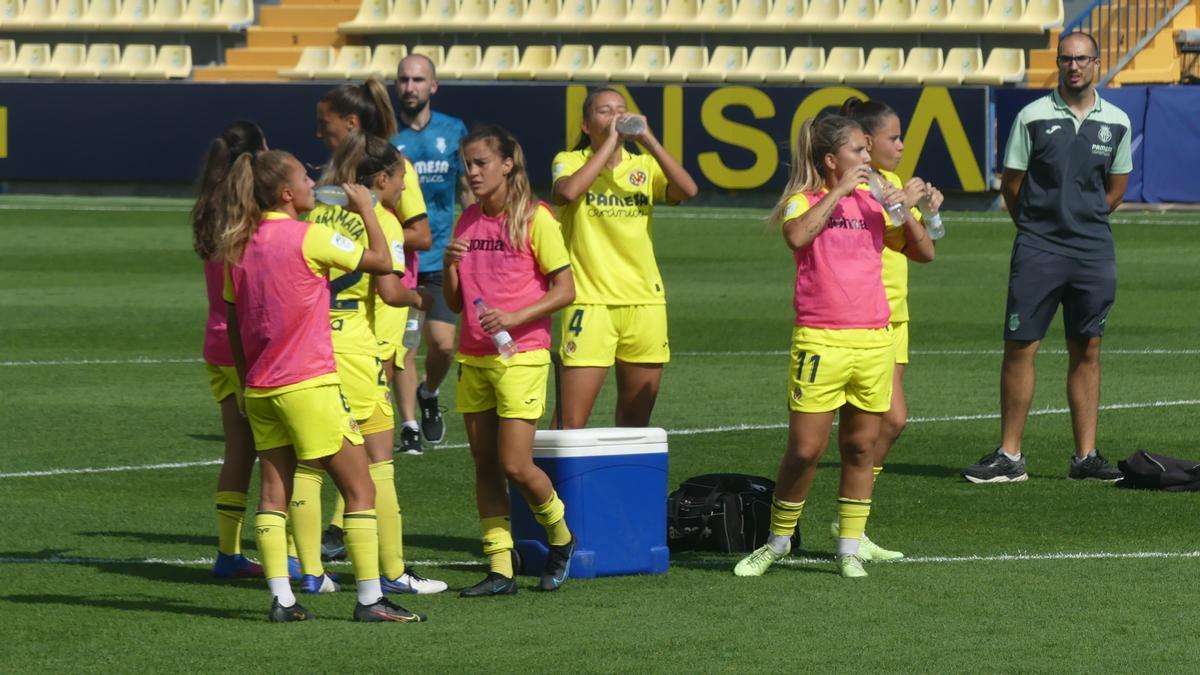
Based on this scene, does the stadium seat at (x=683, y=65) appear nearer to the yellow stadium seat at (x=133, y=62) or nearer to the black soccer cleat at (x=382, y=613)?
the yellow stadium seat at (x=133, y=62)

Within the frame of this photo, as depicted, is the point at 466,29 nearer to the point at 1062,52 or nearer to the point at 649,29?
the point at 649,29

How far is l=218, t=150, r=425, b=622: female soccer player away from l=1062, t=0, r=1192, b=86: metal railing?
23618 millimetres

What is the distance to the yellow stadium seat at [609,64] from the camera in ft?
101

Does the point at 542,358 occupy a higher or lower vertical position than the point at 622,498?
higher

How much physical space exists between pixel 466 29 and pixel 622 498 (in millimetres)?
25763

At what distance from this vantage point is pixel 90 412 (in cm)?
1263

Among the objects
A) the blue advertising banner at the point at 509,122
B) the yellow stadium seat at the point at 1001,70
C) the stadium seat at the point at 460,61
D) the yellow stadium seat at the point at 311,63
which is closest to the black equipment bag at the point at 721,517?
the blue advertising banner at the point at 509,122

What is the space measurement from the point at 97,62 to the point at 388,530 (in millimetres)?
28579

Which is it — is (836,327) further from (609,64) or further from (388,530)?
Answer: (609,64)

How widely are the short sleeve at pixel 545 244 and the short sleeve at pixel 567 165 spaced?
1044 millimetres

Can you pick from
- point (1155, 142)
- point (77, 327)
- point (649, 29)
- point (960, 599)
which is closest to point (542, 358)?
point (960, 599)

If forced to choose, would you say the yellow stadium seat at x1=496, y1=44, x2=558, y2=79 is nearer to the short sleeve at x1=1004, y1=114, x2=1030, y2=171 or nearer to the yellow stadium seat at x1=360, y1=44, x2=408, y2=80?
the yellow stadium seat at x1=360, y1=44, x2=408, y2=80

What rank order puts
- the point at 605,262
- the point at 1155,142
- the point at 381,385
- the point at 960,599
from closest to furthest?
1. the point at 960,599
2. the point at 381,385
3. the point at 605,262
4. the point at 1155,142

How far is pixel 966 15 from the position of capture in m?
30.5
